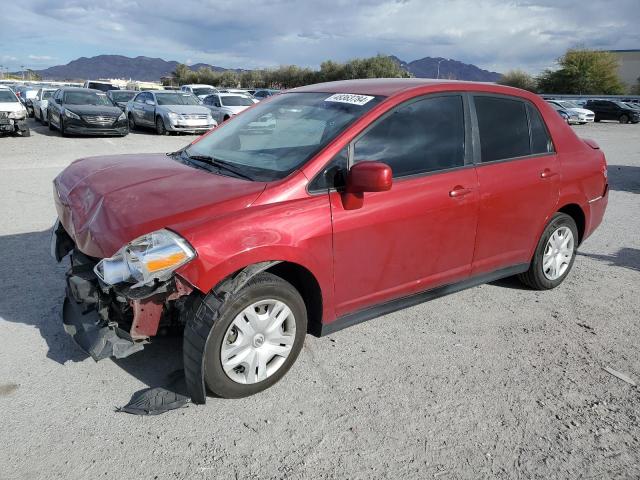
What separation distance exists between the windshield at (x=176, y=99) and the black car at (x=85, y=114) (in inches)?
87.6

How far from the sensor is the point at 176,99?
65.2ft

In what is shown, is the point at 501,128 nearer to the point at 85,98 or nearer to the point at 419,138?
the point at 419,138

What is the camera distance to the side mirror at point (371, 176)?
9.71 ft

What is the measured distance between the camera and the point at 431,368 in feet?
11.2

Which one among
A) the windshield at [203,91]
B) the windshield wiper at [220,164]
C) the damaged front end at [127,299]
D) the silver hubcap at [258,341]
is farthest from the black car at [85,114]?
the silver hubcap at [258,341]

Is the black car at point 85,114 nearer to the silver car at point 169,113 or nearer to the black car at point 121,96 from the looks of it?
the silver car at point 169,113

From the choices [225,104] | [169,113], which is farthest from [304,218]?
[225,104]

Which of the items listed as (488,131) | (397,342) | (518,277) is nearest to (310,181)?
(397,342)

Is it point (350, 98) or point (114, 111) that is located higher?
point (350, 98)

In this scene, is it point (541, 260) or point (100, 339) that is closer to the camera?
point (100, 339)

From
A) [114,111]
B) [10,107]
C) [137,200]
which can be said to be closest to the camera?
[137,200]

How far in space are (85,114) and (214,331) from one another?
15.8 meters

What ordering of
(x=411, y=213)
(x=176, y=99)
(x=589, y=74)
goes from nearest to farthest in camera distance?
(x=411, y=213) < (x=176, y=99) < (x=589, y=74)

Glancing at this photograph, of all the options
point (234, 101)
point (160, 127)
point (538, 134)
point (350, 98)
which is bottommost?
point (160, 127)
